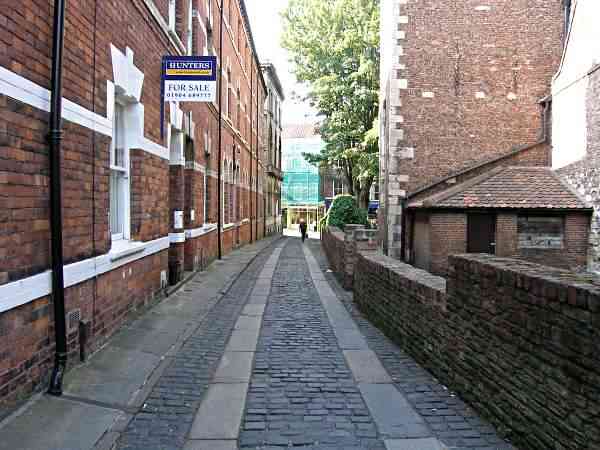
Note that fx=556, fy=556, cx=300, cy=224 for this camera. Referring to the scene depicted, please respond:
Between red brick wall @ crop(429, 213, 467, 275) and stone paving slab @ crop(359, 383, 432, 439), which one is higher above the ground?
red brick wall @ crop(429, 213, 467, 275)

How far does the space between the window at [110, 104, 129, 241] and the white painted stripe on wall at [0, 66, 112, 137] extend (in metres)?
1.24

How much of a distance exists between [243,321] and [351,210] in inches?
768

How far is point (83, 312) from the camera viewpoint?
580 centimetres

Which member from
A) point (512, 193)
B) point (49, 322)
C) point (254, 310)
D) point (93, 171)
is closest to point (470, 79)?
point (512, 193)

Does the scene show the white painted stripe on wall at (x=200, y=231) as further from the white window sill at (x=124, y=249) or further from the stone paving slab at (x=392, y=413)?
the stone paving slab at (x=392, y=413)

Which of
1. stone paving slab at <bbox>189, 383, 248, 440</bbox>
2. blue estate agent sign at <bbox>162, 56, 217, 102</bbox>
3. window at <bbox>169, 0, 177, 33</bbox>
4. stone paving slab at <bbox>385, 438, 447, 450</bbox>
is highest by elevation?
window at <bbox>169, 0, 177, 33</bbox>

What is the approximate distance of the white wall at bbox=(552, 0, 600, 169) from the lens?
15.4 m

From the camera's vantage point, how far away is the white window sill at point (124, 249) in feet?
22.5

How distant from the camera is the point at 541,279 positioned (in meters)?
3.79

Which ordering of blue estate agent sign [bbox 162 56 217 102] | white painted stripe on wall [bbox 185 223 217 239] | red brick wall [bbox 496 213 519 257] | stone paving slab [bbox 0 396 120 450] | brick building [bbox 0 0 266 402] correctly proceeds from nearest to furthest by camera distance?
stone paving slab [bbox 0 396 120 450] < brick building [bbox 0 0 266 402] < blue estate agent sign [bbox 162 56 217 102] < white painted stripe on wall [bbox 185 223 217 239] < red brick wall [bbox 496 213 519 257]

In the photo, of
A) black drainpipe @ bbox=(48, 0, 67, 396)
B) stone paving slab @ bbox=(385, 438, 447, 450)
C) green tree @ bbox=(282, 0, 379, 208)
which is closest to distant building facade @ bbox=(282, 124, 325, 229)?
green tree @ bbox=(282, 0, 379, 208)

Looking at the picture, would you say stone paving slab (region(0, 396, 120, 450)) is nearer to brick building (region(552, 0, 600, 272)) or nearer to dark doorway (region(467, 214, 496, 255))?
dark doorway (region(467, 214, 496, 255))

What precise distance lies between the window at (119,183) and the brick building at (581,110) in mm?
12841

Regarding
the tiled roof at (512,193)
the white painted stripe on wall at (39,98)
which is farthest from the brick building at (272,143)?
the white painted stripe on wall at (39,98)
